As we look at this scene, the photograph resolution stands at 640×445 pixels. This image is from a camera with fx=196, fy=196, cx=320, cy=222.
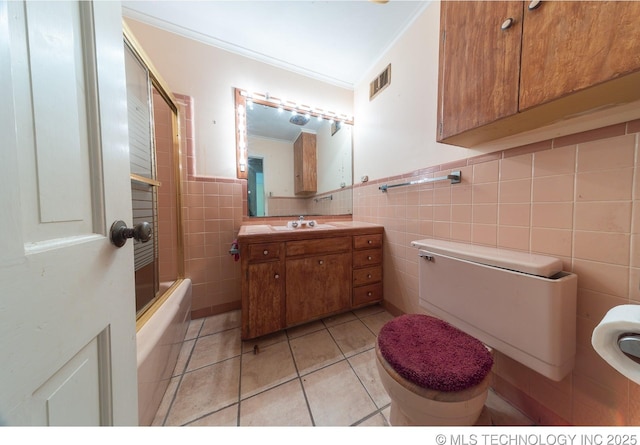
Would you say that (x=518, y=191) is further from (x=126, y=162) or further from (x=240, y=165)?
(x=240, y=165)

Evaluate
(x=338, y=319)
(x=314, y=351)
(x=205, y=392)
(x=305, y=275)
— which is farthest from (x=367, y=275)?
(x=205, y=392)

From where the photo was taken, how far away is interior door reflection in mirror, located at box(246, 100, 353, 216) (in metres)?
1.79

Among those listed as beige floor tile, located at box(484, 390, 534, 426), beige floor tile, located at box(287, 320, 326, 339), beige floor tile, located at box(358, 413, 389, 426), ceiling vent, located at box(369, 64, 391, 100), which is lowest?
beige floor tile, located at box(484, 390, 534, 426)

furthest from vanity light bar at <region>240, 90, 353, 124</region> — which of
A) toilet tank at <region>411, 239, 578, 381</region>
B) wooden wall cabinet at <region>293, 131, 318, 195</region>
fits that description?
toilet tank at <region>411, 239, 578, 381</region>

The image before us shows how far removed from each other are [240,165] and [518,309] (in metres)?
1.93

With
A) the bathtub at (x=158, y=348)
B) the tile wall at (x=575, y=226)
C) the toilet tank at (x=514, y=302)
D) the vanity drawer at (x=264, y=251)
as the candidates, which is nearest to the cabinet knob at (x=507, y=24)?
the tile wall at (x=575, y=226)

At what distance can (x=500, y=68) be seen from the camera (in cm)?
73

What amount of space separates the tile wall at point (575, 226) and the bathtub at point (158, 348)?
1.59m

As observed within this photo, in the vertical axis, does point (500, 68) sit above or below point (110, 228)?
above

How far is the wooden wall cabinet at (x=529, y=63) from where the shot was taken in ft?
1.69

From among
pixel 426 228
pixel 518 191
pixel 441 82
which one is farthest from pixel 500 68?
pixel 426 228

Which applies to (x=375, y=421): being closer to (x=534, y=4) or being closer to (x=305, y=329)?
(x=305, y=329)

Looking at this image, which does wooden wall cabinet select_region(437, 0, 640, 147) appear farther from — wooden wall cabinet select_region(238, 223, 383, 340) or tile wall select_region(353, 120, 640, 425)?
wooden wall cabinet select_region(238, 223, 383, 340)

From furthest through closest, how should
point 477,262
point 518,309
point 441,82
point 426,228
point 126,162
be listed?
point 426,228
point 441,82
point 477,262
point 518,309
point 126,162
